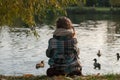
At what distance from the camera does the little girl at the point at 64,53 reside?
11.1 meters

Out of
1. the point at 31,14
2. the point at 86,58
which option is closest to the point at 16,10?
the point at 31,14

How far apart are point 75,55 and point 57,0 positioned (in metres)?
3.60

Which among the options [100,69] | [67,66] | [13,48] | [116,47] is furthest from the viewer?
[116,47]

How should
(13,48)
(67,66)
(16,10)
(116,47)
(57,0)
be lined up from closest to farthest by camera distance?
(67,66) → (16,10) → (57,0) → (13,48) → (116,47)

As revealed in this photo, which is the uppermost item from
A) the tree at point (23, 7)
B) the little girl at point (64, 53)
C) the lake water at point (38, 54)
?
the tree at point (23, 7)

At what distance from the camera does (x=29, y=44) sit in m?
37.4

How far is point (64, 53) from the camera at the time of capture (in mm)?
11195

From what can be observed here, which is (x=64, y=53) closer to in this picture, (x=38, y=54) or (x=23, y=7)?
(x=23, y=7)

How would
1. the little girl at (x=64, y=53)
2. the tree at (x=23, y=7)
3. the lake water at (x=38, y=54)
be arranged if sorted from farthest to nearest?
the lake water at (x=38, y=54) < the tree at (x=23, y=7) < the little girl at (x=64, y=53)

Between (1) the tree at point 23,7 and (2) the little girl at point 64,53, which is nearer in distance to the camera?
(2) the little girl at point 64,53

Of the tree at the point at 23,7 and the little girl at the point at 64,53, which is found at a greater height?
the tree at the point at 23,7

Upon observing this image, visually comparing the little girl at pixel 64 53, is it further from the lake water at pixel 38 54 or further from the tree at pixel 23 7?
the lake water at pixel 38 54

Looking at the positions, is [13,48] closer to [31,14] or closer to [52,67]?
[31,14]

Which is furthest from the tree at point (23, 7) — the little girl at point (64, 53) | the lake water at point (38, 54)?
the lake water at point (38, 54)
